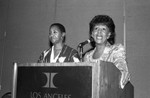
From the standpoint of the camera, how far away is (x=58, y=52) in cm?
220

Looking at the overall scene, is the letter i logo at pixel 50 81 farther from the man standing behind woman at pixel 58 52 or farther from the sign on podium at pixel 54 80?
the man standing behind woman at pixel 58 52

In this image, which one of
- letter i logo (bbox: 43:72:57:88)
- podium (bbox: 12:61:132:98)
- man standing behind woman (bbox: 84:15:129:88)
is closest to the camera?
podium (bbox: 12:61:132:98)

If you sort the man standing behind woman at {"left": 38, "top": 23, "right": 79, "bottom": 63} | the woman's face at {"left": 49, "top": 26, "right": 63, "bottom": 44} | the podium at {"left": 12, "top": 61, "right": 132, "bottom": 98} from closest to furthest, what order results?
the podium at {"left": 12, "top": 61, "right": 132, "bottom": 98}, the man standing behind woman at {"left": 38, "top": 23, "right": 79, "bottom": 63}, the woman's face at {"left": 49, "top": 26, "right": 63, "bottom": 44}

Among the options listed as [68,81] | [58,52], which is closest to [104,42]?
[58,52]

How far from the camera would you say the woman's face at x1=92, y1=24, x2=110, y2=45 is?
1829mm

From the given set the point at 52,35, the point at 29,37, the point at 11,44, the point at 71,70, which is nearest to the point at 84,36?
the point at 29,37

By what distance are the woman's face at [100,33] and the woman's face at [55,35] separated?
53cm

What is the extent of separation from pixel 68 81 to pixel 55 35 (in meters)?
0.99

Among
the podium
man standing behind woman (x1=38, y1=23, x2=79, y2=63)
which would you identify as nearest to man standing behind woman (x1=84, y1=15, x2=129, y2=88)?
man standing behind woman (x1=38, y1=23, x2=79, y2=63)

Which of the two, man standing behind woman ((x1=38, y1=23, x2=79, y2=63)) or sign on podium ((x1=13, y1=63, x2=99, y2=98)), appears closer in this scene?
sign on podium ((x1=13, y1=63, x2=99, y2=98))

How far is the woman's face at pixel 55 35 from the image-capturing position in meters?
2.28

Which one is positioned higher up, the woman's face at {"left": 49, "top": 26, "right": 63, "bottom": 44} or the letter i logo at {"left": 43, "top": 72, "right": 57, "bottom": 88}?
the woman's face at {"left": 49, "top": 26, "right": 63, "bottom": 44}

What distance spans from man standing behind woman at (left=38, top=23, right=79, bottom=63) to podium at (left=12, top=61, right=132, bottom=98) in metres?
0.57

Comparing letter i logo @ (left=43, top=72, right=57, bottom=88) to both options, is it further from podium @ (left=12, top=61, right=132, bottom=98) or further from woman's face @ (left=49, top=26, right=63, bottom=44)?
woman's face @ (left=49, top=26, right=63, bottom=44)
